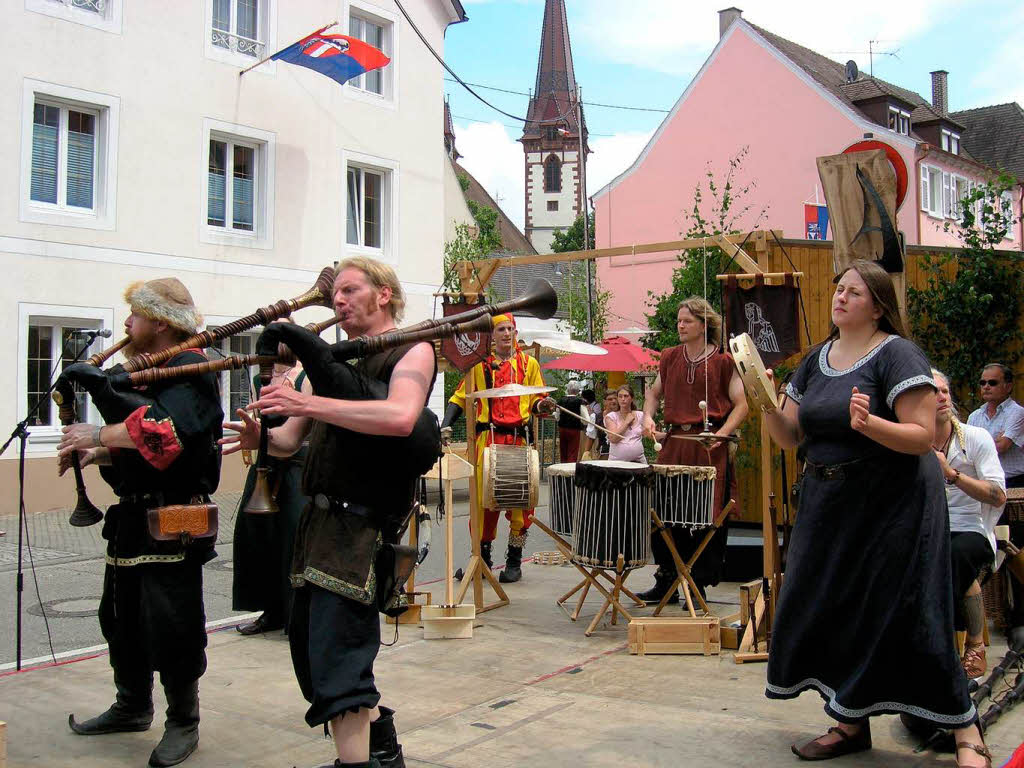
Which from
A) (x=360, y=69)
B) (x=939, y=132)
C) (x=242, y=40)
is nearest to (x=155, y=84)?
(x=242, y=40)

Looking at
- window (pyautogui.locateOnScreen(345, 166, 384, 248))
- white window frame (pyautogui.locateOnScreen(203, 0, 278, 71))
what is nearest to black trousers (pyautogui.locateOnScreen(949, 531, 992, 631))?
white window frame (pyautogui.locateOnScreen(203, 0, 278, 71))

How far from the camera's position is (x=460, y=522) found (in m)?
13.1

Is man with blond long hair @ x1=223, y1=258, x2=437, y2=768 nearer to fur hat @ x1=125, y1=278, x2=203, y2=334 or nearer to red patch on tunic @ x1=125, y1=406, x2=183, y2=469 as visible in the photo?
red patch on tunic @ x1=125, y1=406, x2=183, y2=469

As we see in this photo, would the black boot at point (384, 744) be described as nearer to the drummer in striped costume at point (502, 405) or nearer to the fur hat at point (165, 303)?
the fur hat at point (165, 303)

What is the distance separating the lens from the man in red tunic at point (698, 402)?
21.1 ft

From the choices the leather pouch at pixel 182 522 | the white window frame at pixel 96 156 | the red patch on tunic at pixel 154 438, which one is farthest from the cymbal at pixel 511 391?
the white window frame at pixel 96 156

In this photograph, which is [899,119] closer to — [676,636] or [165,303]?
[676,636]

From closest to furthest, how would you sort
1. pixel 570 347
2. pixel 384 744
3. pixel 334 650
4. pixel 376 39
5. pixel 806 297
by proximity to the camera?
pixel 334 650
pixel 384 744
pixel 570 347
pixel 806 297
pixel 376 39

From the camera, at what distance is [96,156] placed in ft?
47.0

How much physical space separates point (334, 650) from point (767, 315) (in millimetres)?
3821

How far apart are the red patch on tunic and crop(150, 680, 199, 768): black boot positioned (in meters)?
0.96

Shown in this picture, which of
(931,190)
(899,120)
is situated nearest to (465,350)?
(899,120)

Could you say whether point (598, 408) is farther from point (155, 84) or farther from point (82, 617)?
point (82, 617)

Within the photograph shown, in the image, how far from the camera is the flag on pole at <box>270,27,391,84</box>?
50.0 feet
